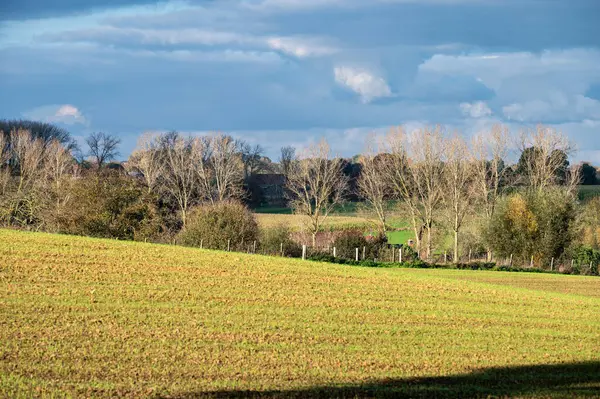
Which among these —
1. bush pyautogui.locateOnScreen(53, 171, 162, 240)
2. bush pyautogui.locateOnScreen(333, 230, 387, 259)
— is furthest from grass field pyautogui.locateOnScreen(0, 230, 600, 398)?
bush pyautogui.locateOnScreen(333, 230, 387, 259)

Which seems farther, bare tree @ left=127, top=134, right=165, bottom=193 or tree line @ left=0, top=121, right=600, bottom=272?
bare tree @ left=127, top=134, right=165, bottom=193

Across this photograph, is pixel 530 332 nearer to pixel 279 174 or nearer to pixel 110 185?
pixel 110 185

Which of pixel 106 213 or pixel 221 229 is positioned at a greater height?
pixel 106 213

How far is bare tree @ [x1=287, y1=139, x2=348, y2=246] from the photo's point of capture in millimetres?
96312

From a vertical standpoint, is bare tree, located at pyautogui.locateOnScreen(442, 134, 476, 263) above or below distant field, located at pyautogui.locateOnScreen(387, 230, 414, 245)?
above

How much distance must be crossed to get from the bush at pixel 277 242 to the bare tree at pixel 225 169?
36281mm

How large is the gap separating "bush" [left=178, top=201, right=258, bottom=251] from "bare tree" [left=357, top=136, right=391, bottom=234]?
32752mm

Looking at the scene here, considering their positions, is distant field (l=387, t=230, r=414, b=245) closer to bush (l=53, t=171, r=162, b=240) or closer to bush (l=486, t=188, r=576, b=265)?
bush (l=486, t=188, r=576, b=265)

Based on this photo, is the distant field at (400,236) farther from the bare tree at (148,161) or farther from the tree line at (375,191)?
the bare tree at (148,161)

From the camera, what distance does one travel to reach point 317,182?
9944 centimetres

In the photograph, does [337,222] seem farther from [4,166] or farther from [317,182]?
[4,166]

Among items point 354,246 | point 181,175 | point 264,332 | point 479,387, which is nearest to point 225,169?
point 181,175

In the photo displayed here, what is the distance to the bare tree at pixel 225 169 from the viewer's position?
10625 centimetres

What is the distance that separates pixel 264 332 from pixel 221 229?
1547 inches
